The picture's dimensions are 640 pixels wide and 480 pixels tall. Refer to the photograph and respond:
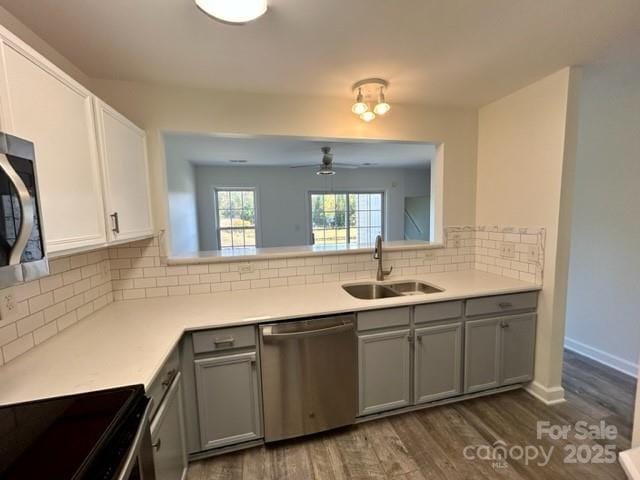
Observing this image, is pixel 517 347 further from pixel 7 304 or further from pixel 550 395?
pixel 7 304

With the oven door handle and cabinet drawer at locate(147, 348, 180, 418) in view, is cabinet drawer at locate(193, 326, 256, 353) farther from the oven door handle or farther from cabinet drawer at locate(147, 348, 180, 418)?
the oven door handle

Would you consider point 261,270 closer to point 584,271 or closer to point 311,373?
point 311,373

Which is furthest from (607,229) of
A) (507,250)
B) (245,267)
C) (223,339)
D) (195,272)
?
(195,272)

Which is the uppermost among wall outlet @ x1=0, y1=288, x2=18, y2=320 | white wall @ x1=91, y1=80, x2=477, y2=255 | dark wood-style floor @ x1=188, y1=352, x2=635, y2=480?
white wall @ x1=91, y1=80, x2=477, y2=255

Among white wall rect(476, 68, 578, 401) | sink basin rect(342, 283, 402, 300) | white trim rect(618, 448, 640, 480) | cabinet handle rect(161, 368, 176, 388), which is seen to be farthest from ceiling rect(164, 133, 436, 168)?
white trim rect(618, 448, 640, 480)

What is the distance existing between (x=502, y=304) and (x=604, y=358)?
5.11 ft

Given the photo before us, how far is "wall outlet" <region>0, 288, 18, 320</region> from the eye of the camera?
3.92ft

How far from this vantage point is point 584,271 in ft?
9.51

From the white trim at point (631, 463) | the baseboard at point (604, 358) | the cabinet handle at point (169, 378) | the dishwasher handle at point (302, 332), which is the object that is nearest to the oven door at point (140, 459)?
the cabinet handle at point (169, 378)

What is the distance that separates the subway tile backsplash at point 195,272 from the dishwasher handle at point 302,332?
0.68m

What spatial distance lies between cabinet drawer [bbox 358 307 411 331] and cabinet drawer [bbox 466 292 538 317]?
51 cm

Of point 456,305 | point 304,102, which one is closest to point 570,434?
point 456,305

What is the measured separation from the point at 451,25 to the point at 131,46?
1.68 meters

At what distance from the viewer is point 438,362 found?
2.09m
